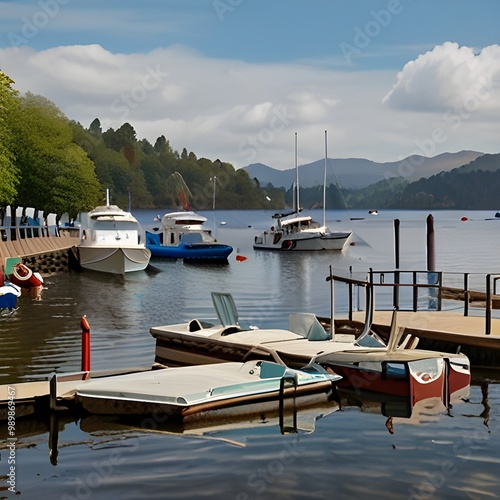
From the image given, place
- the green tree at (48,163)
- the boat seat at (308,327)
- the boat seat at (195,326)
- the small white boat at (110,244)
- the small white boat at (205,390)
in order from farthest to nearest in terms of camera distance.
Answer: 1. the green tree at (48,163)
2. the small white boat at (110,244)
3. the boat seat at (195,326)
4. the boat seat at (308,327)
5. the small white boat at (205,390)

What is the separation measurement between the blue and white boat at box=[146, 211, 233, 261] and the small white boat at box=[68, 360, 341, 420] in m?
53.8

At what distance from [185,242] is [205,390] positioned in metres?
61.6

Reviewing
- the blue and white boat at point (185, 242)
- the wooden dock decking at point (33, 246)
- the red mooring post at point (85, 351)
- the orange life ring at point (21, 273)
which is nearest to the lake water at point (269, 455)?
the red mooring post at point (85, 351)

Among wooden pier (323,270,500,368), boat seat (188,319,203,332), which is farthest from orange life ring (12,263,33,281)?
boat seat (188,319,203,332)

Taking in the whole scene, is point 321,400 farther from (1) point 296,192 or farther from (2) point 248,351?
(1) point 296,192

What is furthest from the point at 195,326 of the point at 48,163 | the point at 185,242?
the point at 185,242

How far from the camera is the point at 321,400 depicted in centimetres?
1919

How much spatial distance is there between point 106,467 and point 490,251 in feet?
312

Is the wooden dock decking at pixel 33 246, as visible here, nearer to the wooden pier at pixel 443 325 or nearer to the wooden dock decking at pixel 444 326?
the wooden pier at pixel 443 325

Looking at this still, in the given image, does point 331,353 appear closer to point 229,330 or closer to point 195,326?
point 229,330

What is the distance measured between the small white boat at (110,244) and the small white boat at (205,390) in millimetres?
40599

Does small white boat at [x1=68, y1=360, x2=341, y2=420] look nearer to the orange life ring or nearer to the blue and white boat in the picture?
the orange life ring

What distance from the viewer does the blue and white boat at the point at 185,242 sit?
7325 cm

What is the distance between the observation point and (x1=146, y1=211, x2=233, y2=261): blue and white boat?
73.2 m
